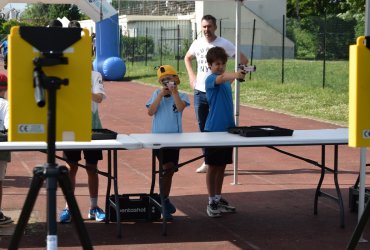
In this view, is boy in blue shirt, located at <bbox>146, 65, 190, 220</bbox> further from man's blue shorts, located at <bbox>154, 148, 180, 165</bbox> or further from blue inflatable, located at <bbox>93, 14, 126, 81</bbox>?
blue inflatable, located at <bbox>93, 14, 126, 81</bbox>

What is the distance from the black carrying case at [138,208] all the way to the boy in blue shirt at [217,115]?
58 centimetres

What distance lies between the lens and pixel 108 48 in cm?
3128

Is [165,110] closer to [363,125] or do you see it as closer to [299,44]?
[363,125]

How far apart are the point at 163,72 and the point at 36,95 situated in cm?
385

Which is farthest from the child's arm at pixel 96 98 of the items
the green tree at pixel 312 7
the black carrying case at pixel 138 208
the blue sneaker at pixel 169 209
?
the green tree at pixel 312 7

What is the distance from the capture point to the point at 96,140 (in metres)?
6.79

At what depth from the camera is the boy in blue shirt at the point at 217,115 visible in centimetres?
767

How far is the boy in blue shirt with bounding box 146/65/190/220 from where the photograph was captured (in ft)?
24.5

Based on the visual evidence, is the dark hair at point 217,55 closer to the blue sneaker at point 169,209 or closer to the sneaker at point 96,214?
the blue sneaker at point 169,209

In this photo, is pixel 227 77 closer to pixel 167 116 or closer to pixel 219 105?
pixel 219 105

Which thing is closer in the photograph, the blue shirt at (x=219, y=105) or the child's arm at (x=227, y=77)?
the child's arm at (x=227, y=77)

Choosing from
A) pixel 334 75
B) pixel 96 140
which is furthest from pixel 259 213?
pixel 334 75

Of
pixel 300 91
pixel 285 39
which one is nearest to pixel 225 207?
pixel 300 91

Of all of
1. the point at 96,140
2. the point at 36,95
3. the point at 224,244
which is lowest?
the point at 224,244
